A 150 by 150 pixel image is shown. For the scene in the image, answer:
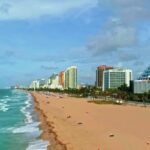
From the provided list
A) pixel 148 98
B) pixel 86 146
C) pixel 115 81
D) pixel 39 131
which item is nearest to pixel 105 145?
pixel 86 146

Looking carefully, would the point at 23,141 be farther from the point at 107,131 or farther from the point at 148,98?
the point at 148,98

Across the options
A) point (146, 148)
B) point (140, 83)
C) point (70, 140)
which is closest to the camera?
point (146, 148)

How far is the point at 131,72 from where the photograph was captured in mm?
194375

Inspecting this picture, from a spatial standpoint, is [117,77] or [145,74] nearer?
[145,74]

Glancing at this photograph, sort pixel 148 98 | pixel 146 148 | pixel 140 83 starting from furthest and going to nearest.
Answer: pixel 140 83, pixel 148 98, pixel 146 148

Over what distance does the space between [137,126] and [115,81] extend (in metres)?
152

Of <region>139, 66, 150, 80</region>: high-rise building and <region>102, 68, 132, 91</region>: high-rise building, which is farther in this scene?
<region>102, 68, 132, 91</region>: high-rise building

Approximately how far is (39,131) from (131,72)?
159877mm

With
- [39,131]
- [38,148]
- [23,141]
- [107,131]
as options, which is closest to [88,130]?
[107,131]

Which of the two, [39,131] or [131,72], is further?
[131,72]

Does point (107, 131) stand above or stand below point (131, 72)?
below

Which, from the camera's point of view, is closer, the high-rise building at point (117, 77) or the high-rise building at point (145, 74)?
the high-rise building at point (145, 74)

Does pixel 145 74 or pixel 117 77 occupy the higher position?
pixel 117 77

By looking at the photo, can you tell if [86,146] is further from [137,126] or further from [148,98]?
[148,98]
